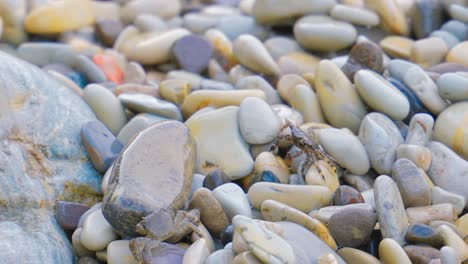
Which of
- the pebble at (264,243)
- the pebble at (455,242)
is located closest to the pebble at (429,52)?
the pebble at (455,242)

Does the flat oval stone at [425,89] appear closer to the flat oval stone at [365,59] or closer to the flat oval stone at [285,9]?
the flat oval stone at [365,59]

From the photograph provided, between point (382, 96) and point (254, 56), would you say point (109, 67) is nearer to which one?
point (254, 56)

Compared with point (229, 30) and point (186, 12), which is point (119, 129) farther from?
point (186, 12)

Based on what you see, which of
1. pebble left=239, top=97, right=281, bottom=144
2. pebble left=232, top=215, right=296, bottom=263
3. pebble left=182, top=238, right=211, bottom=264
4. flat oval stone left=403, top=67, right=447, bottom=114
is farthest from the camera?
flat oval stone left=403, top=67, right=447, bottom=114

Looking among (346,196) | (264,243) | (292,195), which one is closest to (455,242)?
(346,196)

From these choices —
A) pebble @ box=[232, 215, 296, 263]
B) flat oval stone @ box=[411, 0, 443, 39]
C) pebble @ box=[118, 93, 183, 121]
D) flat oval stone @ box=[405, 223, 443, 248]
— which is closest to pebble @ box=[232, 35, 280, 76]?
pebble @ box=[118, 93, 183, 121]

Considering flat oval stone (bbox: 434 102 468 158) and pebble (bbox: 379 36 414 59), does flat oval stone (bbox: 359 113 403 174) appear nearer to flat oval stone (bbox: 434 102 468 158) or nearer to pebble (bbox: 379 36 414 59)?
flat oval stone (bbox: 434 102 468 158)
